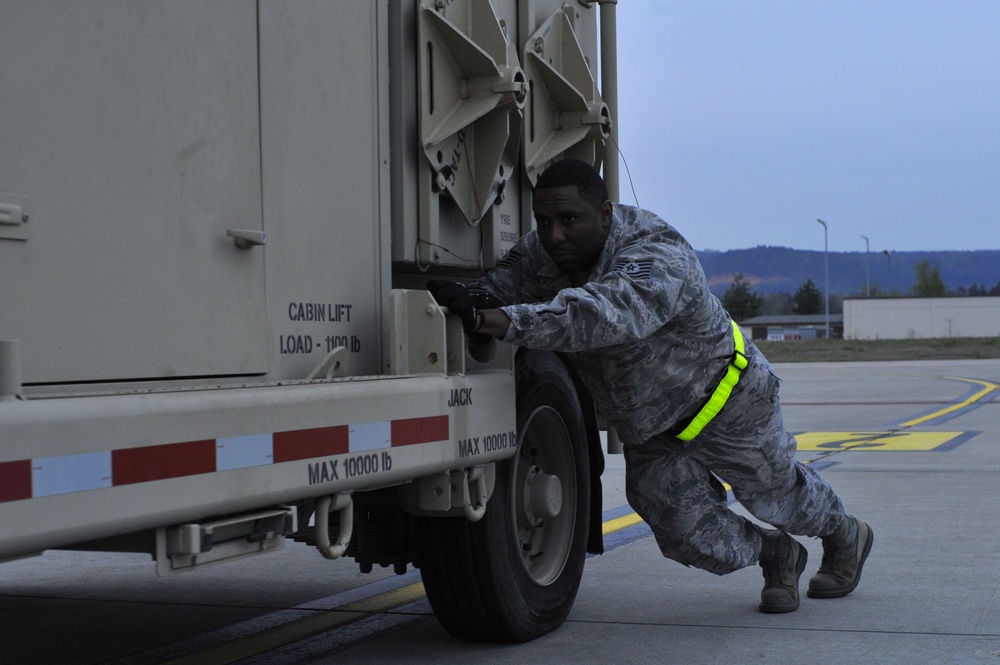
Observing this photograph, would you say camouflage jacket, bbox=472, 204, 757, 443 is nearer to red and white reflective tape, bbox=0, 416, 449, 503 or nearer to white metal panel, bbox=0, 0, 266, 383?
red and white reflective tape, bbox=0, 416, 449, 503

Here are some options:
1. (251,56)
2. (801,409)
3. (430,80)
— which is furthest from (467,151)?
(801,409)

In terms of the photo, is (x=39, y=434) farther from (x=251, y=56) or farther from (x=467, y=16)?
(x=467, y=16)

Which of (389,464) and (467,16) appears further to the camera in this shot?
(467,16)

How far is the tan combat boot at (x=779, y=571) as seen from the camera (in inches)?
207

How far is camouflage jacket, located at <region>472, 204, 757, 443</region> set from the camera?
438 centimetres

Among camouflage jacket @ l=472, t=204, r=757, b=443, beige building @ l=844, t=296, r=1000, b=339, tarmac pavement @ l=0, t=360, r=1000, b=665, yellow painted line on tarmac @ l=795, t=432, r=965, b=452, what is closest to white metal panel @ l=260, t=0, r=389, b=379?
camouflage jacket @ l=472, t=204, r=757, b=443

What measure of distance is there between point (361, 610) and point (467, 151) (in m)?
2.06

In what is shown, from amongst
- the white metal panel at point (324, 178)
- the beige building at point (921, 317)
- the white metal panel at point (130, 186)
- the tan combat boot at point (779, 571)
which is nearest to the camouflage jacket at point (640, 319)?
the white metal panel at point (324, 178)

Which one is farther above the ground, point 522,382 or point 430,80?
point 430,80

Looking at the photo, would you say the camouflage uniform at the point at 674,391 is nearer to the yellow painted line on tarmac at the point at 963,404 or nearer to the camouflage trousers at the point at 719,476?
the camouflage trousers at the point at 719,476

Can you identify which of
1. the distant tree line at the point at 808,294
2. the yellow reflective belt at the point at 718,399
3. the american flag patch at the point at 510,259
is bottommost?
the yellow reflective belt at the point at 718,399

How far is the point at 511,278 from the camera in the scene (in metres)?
4.91

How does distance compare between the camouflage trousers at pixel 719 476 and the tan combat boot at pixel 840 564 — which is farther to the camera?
the tan combat boot at pixel 840 564

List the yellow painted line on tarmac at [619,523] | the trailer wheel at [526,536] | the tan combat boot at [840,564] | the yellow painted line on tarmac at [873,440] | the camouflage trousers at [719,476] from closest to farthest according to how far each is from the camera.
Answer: the trailer wheel at [526,536]
the camouflage trousers at [719,476]
the tan combat boot at [840,564]
the yellow painted line on tarmac at [619,523]
the yellow painted line on tarmac at [873,440]
